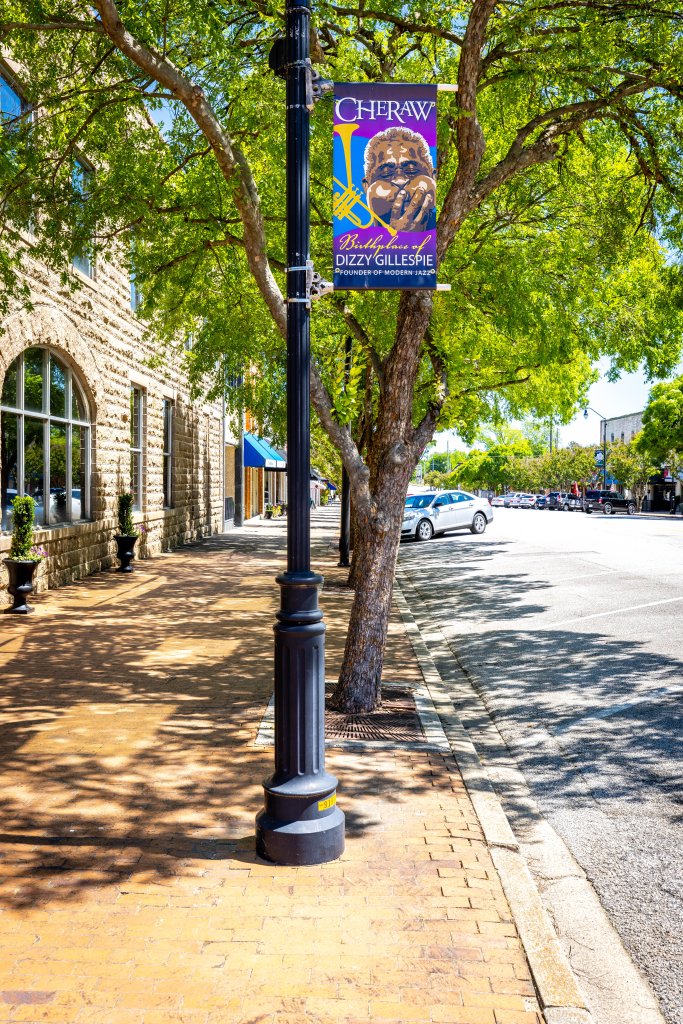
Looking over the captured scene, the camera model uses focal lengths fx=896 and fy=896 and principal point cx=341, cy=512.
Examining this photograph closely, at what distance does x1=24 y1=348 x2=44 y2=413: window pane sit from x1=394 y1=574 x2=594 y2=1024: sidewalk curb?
880 cm

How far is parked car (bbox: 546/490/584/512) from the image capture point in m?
78.6

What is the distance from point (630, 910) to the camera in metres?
4.12

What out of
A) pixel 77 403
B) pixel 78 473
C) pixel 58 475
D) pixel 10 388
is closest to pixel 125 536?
pixel 78 473

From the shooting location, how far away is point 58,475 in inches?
574

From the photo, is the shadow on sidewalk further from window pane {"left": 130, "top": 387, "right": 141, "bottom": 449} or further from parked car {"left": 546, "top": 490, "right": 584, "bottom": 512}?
parked car {"left": 546, "top": 490, "right": 584, "bottom": 512}

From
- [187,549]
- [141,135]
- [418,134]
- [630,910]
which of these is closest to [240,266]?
[141,135]

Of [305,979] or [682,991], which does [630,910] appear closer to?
[682,991]

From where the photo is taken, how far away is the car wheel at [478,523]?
31250 millimetres

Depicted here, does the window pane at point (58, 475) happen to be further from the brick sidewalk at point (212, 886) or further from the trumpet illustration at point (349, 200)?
the trumpet illustration at point (349, 200)

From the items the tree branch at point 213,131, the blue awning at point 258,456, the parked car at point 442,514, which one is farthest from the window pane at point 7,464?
the blue awning at point 258,456

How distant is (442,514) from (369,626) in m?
23.1

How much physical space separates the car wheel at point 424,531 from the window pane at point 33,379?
1721 centimetres

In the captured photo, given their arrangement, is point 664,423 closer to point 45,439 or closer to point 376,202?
point 45,439

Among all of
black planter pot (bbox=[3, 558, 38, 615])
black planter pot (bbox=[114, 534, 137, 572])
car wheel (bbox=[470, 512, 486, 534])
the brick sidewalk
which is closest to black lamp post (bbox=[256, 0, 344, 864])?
the brick sidewalk
